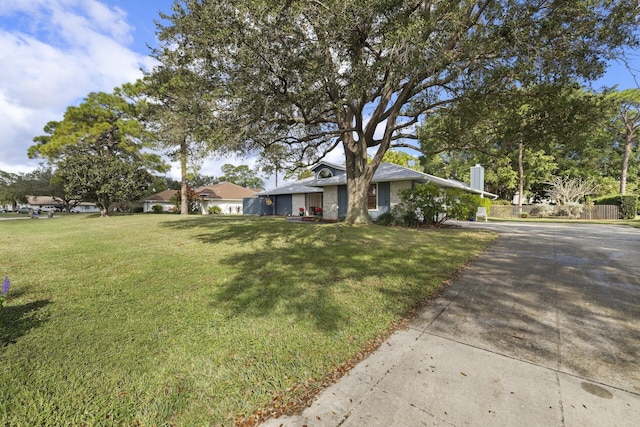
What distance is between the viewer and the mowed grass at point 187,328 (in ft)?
6.86

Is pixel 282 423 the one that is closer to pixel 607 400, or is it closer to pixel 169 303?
pixel 607 400

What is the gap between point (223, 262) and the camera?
6203 mm

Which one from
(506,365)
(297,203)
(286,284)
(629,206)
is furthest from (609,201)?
(286,284)

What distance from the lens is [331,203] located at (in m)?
18.3

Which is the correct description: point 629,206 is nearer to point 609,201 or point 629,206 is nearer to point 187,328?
point 609,201

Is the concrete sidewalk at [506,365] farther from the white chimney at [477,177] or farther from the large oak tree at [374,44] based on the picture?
the white chimney at [477,177]

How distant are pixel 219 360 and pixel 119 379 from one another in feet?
2.56

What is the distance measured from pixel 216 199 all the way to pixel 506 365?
3574 centimetres

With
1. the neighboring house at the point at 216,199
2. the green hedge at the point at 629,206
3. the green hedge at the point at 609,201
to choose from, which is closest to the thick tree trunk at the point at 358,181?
the green hedge at the point at 629,206

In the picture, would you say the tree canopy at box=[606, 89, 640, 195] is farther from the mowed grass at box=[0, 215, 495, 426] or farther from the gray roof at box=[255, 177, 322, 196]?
the mowed grass at box=[0, 215, 495, 426]

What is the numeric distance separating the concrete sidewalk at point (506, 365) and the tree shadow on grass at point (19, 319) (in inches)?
122

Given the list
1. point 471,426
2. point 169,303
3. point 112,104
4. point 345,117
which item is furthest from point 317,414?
point 112,104

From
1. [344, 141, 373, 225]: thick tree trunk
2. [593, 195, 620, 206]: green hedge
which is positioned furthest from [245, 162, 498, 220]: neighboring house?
[593, 195, 620, 206]: green hedge

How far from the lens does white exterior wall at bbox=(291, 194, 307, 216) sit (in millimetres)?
22875
